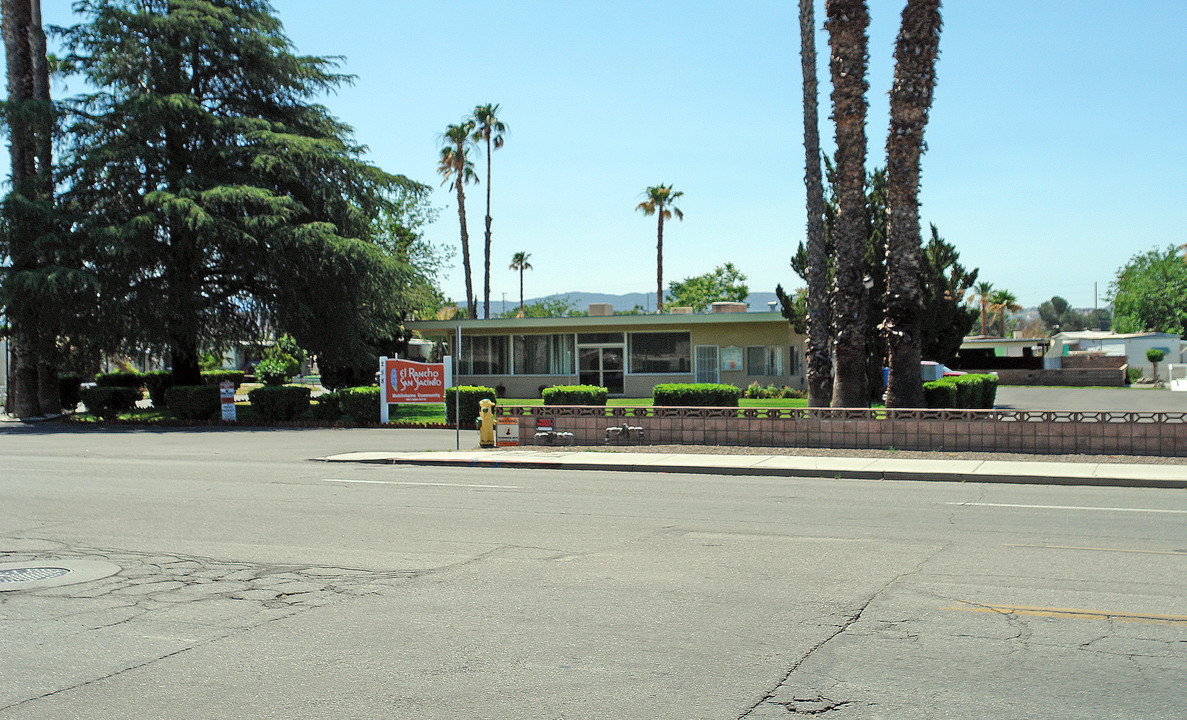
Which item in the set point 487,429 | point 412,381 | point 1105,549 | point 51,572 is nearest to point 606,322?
point 412,381

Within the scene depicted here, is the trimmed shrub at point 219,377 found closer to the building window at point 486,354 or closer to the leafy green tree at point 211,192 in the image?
the leafy green tree at point 211,192

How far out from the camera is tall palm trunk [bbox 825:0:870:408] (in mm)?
19188

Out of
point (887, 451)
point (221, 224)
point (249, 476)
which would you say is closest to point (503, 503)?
point (249, 476)

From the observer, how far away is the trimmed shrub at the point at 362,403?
26.0 metres

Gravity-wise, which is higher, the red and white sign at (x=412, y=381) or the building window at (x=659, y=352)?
the building window at (x=659, y=352)

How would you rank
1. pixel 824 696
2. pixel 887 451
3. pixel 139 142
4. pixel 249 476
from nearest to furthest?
pixel 824 696 → pixel 249 476 → pixel 887 451 → pixel 139 142

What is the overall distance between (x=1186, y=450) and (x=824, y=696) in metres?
13.9

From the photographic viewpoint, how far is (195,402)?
28.5m


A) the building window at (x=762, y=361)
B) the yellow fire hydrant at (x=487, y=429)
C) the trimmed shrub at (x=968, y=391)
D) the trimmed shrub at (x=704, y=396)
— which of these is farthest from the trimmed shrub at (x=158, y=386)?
the trimmed shrub at (x=968, y=391)

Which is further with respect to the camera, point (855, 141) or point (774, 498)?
point (855, 141)

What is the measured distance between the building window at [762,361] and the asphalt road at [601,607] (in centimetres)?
2259

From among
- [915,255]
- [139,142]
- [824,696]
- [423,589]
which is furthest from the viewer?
[139,142]

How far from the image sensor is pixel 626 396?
35.8 metres

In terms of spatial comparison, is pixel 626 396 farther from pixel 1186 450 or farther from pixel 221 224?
pixel 1186 450
